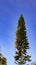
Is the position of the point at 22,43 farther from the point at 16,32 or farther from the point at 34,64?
A: the point at 34,64

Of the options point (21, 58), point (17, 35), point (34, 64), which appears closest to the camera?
point (21, 58)

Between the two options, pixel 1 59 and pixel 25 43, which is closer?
pixel 25 43

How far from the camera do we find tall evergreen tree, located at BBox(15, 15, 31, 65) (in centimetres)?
5325

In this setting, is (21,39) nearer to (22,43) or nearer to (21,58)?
(22,43)

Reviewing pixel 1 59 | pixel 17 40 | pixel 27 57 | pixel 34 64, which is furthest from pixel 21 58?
pixel 34 64

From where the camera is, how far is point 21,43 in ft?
182

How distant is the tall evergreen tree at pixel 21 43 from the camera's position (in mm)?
53253

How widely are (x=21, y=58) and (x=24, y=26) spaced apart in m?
11.2

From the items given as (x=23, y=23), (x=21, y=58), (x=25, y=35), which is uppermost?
(x=23, y=23)

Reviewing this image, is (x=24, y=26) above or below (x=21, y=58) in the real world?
above

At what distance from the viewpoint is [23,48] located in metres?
54.4

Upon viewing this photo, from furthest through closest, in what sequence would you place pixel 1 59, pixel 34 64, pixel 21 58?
pixel 34 64, pixel 1 59, pixel 21 58

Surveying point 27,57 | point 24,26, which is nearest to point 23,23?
point 24,26

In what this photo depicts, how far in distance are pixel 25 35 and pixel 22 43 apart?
3134mm
